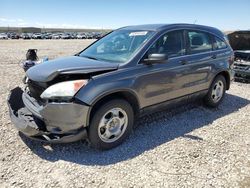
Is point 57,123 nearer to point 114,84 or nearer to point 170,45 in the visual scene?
point 114,84

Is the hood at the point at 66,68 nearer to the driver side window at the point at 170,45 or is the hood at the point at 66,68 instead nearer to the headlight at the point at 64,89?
the headlight at the point at 64,89

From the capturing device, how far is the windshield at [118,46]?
4188 mm

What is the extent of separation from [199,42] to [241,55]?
14.4 ft

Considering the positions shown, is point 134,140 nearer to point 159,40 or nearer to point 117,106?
point 117,106

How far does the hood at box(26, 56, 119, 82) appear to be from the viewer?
3561 millimetres

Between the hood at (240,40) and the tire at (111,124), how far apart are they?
26.5 feet

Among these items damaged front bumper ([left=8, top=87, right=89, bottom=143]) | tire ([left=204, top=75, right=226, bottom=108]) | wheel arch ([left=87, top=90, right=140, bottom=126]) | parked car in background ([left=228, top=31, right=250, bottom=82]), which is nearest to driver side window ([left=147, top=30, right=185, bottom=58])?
wheel arch ([left=87, top=90, right=140, bottom=126])

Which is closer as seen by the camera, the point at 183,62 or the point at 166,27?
the point at 166,27

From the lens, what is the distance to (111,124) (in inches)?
151

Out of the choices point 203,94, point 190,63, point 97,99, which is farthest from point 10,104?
point 203,94

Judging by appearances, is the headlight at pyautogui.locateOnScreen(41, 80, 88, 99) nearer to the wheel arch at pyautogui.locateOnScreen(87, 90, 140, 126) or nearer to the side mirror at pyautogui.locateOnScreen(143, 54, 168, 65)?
the wheel arch at pyautogui.locateOnScreen(87, 90, 140, 126)

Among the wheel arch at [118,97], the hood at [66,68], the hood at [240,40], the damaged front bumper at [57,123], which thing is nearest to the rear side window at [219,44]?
→ the wheel arch at [118,97]

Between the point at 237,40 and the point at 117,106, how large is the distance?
8398 mm

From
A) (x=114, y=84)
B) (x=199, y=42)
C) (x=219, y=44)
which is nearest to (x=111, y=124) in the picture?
(x=114, y=84)
